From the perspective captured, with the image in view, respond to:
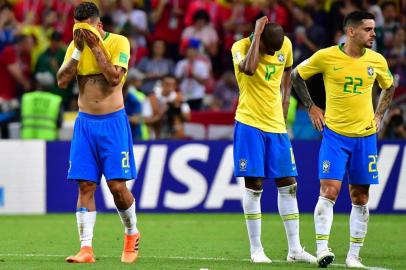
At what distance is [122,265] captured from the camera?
10133 millimetres

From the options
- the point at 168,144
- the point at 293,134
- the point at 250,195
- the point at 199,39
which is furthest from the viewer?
the point at 199,39

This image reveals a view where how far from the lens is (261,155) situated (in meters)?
10.7

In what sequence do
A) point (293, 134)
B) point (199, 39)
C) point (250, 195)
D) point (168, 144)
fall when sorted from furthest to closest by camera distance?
point (199, 39)
point (293, 134)
point (168, 144)
point (250, 195)

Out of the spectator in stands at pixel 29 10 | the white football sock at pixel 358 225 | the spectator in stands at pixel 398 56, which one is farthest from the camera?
the spectator in stands at pixel 29 10

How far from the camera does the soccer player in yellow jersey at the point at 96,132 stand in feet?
34.1

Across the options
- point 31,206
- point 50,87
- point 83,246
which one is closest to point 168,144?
point 31,206

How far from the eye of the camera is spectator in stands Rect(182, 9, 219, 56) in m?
21.5

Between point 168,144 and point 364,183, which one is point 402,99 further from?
point 364,183

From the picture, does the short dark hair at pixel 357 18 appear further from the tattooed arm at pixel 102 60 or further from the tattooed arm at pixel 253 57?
the tattooed arm at pixel 102 60

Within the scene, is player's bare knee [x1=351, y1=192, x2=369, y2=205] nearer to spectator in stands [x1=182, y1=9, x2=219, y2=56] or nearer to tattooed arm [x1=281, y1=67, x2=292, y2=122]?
tattooed arm [x1=281, y1=67, x2=292, y2=122]

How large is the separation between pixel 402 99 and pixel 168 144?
16.0 ft

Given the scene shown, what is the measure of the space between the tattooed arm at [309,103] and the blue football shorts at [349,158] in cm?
22

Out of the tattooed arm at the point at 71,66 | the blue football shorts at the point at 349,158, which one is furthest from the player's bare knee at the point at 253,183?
the tattooed arm at the point at 71,66

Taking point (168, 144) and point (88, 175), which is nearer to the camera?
point (88, 175)
